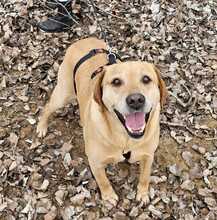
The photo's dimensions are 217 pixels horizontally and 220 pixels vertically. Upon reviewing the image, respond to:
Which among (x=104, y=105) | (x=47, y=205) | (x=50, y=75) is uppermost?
(x=104, y=105)

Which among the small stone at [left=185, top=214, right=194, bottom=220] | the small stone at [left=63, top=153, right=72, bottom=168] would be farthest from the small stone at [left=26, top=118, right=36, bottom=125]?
the small stone at [left=185, top=214, right=194, bottom=220]

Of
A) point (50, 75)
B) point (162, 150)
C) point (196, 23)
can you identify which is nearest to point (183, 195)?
point (162, 150)

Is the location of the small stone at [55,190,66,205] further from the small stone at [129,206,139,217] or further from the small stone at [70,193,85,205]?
the small stone at [129,206,139,217]

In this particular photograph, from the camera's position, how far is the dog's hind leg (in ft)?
16.8

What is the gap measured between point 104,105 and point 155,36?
9.53 feet

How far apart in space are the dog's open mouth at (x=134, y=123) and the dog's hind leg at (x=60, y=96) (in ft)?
→ 4.36

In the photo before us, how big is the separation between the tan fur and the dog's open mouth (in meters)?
0.08

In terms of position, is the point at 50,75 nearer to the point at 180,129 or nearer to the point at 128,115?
the point at 180,129

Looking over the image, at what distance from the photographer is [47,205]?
4.97 meters

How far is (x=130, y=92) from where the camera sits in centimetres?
379

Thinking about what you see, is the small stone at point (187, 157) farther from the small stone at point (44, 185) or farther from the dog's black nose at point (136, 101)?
the dog's black nose at point (136, 101)

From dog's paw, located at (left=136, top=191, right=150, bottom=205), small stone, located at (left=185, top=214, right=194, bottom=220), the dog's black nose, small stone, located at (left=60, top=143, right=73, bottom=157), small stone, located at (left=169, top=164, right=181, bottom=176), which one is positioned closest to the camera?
the dog's black nose

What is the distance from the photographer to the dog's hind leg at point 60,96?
5107 mm

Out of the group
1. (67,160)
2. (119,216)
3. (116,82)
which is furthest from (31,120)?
(116,82)
